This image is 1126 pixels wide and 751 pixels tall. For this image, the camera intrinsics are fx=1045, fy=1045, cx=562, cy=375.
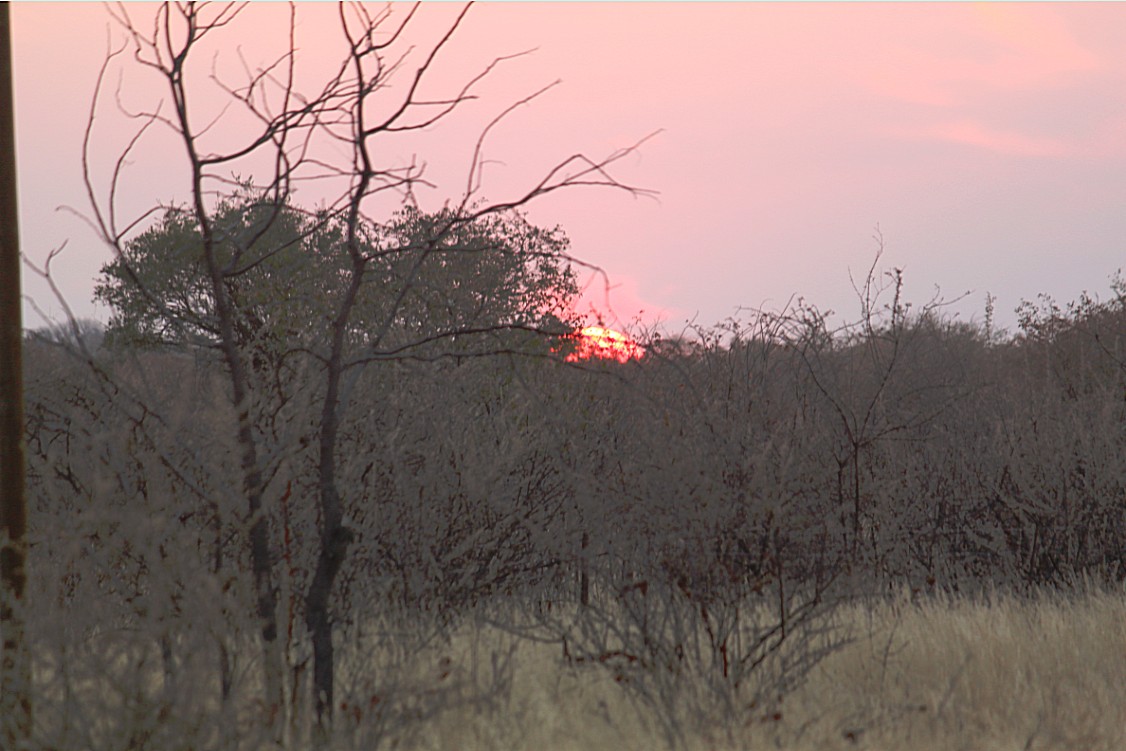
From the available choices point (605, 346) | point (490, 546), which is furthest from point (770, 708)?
point (490, 546)

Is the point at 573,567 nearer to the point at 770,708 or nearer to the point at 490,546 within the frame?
the point at 490,546

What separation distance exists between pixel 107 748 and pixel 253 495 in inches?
50.3

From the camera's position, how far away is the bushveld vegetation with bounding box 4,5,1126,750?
478 centimetres

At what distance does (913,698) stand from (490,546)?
3.99m

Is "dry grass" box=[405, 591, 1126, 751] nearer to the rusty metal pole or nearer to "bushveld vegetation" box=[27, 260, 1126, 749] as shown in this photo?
"bushveld vegetation" box=[27, 260, 1126, 749]

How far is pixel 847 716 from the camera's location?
5.80 meters

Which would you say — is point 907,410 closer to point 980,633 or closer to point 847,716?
point 980,633

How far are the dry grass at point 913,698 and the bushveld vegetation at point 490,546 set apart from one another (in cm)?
3

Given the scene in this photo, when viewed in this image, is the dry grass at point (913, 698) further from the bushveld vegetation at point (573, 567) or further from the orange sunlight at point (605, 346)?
the orange sunlight at point (605, 346)

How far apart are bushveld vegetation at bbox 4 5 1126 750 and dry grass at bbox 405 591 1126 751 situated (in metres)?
0.03

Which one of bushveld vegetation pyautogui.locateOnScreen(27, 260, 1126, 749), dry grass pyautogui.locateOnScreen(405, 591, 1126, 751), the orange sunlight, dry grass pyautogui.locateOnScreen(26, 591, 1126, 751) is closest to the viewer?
dry grass pyautogui.locateOnScreen(26, 591, 1126, 751)

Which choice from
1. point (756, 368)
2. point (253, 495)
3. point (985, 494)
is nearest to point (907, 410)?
point (985, 494)

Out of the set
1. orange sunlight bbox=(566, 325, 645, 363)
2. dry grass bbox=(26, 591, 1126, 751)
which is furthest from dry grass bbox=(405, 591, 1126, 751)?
orange sunlight bbox=(566, 325, 645, 363)

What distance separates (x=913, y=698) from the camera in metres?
6.36
